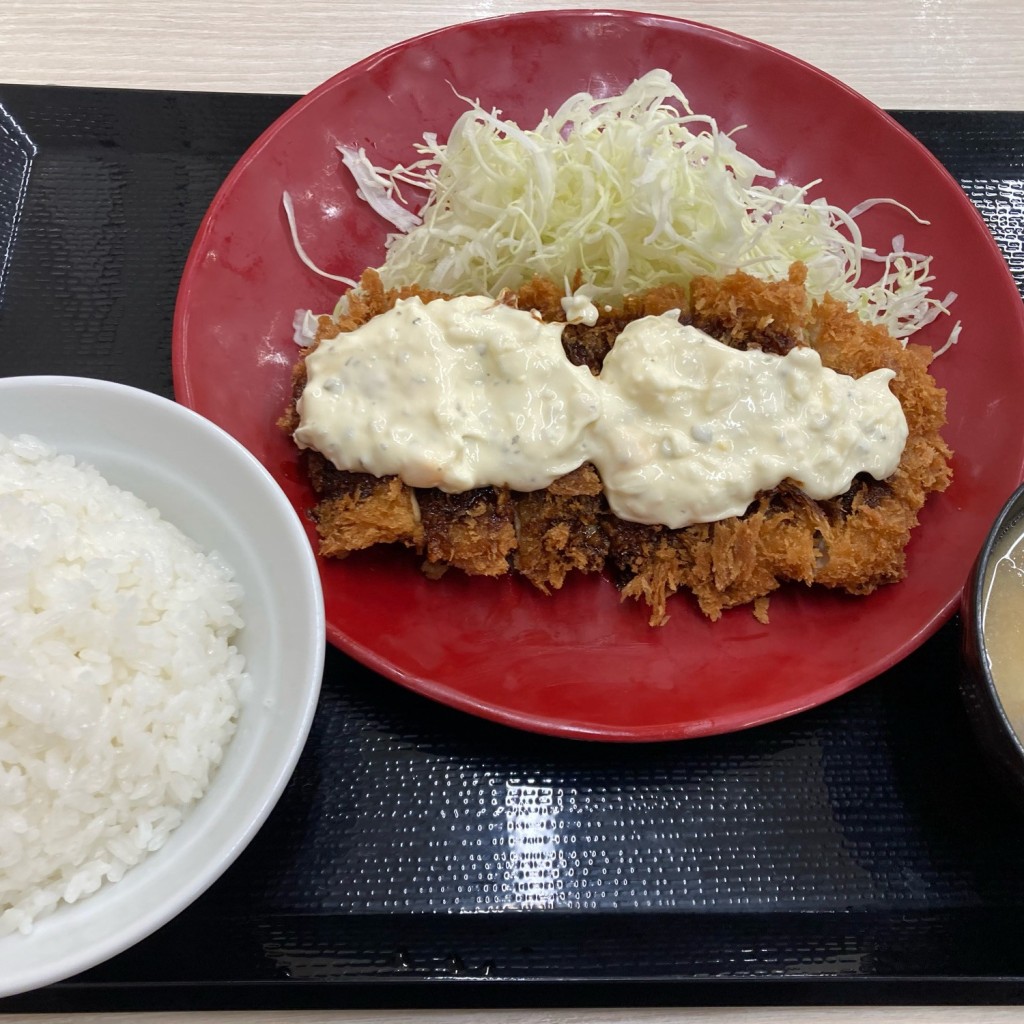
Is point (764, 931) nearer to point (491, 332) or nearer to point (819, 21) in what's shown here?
point (491, 332)

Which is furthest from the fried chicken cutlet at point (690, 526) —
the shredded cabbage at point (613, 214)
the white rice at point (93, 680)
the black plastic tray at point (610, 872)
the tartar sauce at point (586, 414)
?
the white rice at point (93, 680)

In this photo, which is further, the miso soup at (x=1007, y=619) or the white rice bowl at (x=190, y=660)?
the miso soup at (x=1007, y=619)

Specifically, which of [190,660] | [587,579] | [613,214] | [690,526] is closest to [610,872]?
[587,579]

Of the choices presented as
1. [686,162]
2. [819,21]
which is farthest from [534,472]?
[819,21]

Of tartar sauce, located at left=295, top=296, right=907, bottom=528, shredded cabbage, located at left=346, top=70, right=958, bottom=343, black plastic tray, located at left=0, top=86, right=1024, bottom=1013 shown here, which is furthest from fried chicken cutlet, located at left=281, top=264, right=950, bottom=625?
black plastic tray, located at left=0, top=86, right=1024, bottom=1013

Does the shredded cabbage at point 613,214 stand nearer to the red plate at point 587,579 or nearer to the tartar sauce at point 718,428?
the red plate at point 587,579

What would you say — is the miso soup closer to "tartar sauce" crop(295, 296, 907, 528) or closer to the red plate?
the red plate

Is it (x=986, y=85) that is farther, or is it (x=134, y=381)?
(x=986, y=85)
